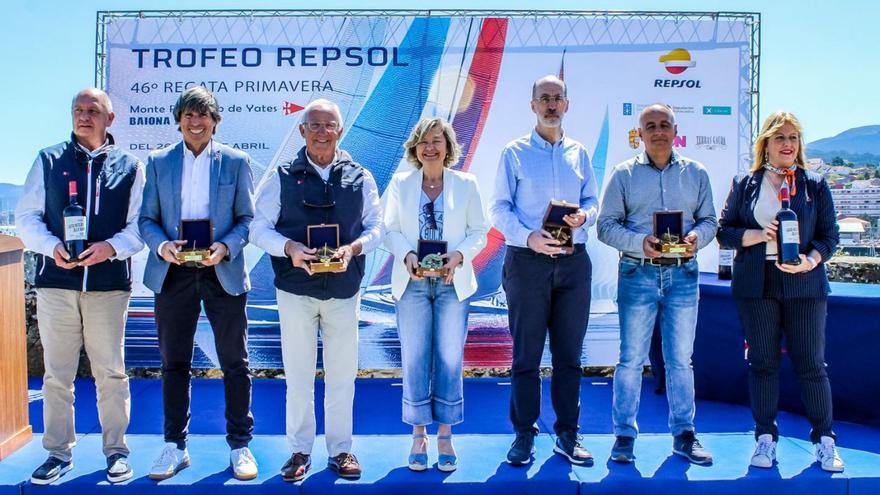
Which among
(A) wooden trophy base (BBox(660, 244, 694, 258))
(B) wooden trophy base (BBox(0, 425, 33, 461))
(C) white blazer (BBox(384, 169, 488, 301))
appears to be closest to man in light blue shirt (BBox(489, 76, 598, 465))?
(C) white blazer (BBox(384, 169, 488, 301))

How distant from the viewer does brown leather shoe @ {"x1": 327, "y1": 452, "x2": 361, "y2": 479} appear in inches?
117

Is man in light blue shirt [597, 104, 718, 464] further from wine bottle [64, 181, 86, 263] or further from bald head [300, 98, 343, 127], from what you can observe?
wine bottle [64, 181, 86, 263]

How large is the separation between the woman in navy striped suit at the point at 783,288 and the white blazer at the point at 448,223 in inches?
50.5

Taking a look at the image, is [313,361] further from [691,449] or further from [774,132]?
[774,132]

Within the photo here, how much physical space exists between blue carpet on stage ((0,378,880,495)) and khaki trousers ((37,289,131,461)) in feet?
0.65

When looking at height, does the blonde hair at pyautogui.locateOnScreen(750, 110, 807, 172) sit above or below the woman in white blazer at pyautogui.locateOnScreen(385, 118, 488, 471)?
above

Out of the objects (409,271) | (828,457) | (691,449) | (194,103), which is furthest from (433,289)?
(828,457)

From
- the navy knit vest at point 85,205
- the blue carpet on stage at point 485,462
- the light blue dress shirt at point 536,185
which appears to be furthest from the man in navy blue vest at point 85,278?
the light blue dress shirt at point 536,185

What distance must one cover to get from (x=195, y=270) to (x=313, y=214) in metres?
0.59

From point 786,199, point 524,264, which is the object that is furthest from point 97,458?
point 786,199

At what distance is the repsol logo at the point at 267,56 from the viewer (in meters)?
4.98

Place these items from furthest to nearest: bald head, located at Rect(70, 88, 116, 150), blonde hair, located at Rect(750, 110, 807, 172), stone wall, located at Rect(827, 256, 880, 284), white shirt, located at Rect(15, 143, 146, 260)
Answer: stone wall, located at Rect(827, 256, 880, 284)
blonde hair, located at Rect(750, 110, 807, 172)
bald head, located at Rect(70, 88, 116, 150)
white shirt, located at Rect(15, 143, 146, 260)

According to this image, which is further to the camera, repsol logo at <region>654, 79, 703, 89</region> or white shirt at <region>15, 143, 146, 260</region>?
repsol logo at <region>654, 79, 703, 89</region>

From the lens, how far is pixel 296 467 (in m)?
2.96
